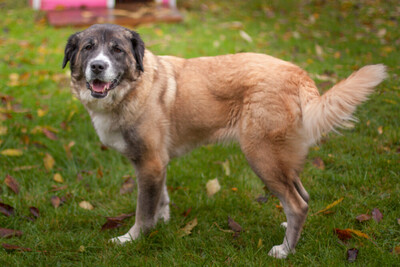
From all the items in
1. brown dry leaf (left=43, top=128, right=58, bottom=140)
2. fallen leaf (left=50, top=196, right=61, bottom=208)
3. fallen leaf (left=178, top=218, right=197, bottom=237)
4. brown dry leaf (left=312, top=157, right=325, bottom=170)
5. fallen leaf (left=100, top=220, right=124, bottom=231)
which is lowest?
fallen leaf (left=50, top=196, right=61, bottom=208)

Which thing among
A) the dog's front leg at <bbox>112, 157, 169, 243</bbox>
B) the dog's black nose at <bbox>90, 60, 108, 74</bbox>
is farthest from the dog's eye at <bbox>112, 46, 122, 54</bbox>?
the dog's front leg at <bbox>112, 157, 169, 243</bbox>

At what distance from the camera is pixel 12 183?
3.78m

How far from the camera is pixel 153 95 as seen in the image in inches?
123

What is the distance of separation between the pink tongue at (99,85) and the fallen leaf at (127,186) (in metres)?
1.29

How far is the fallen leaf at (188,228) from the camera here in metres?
3.17

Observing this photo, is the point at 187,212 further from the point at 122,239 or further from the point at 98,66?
the point at 98,66

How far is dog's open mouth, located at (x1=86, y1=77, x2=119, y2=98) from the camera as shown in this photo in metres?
2.90

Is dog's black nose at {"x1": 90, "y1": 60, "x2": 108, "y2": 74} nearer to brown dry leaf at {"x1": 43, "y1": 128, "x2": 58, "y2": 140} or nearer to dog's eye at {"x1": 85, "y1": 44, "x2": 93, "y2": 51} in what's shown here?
dog's eye at {"x1": 85, "y1": 44, "x2": 93, "y2": 51}

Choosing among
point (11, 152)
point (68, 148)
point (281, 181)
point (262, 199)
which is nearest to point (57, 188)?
point (68, 148)

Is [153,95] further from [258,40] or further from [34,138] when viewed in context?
[258,40]

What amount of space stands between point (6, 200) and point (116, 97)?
1541 mm

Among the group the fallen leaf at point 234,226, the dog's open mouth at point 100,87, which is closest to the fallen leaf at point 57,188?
the dog's open mouth at point 100,87

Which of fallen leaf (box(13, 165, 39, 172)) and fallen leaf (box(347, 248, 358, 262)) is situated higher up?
fallen leaf (box(347, 248, 358, 262))

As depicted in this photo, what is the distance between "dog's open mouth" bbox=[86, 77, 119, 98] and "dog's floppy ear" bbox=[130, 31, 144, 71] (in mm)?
222
